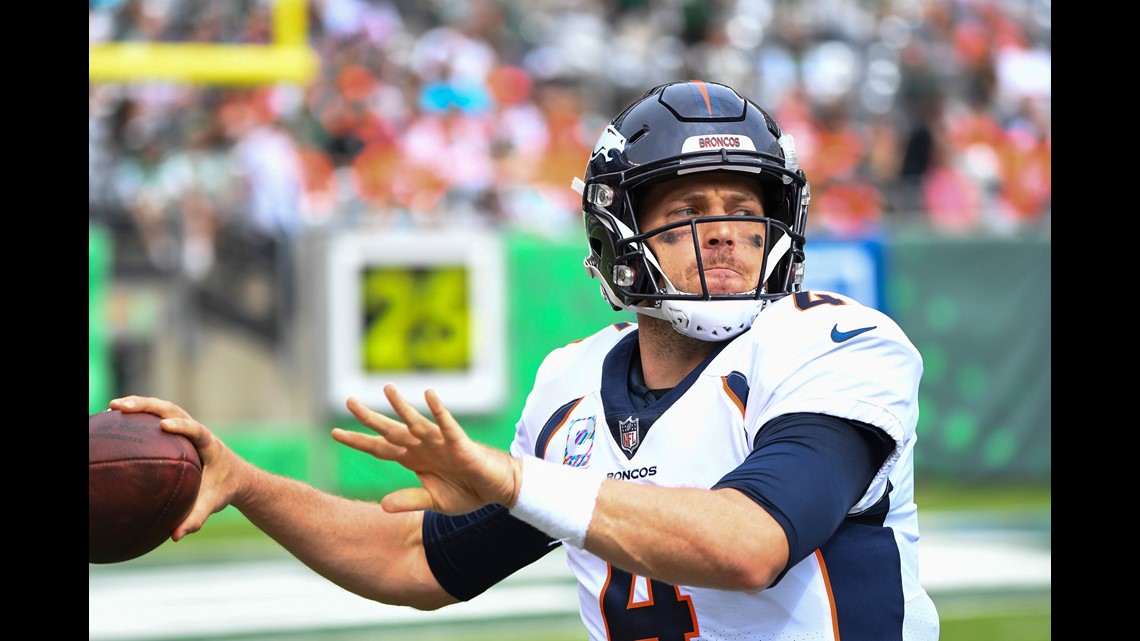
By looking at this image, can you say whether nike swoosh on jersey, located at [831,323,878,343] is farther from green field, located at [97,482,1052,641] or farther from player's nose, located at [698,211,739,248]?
green field, located at [97,482,1052,641]

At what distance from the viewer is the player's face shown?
279cm

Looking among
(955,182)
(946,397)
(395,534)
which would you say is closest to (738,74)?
(955,182)

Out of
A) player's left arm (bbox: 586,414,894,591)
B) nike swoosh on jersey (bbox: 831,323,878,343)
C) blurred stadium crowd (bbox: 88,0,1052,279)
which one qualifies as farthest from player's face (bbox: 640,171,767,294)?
blurred stadium crowd (bbox: 88,0,1052,279)

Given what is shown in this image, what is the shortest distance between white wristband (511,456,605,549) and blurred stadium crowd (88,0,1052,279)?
693 centimetres

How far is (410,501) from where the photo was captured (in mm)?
2211

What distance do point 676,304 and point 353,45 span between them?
33.6ft

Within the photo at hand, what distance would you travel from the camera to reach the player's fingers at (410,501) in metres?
2.21

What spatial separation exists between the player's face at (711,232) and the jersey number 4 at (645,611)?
1.93ft

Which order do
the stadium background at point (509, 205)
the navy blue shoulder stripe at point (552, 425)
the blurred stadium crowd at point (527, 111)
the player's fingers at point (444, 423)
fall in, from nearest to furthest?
the player's fingers at point (444, 423) → the navy blue shoulder stripe at point (552, 425) → the stadium background at point (509, 205) → the blurred stadium crowd at point (527, 111)

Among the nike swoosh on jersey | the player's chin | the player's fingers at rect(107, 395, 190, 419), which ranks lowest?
the player's fingers at rect(107, 395, 190, 419)

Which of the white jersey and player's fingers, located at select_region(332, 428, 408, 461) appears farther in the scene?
the white jersey

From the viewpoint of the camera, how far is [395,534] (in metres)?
3.10

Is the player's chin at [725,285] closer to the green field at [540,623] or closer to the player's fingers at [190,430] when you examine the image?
the player's fingers at [190,430]

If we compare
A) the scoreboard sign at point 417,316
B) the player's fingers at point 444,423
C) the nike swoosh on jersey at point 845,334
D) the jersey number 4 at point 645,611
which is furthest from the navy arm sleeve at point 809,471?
the scoreboard sign at point 417,316
